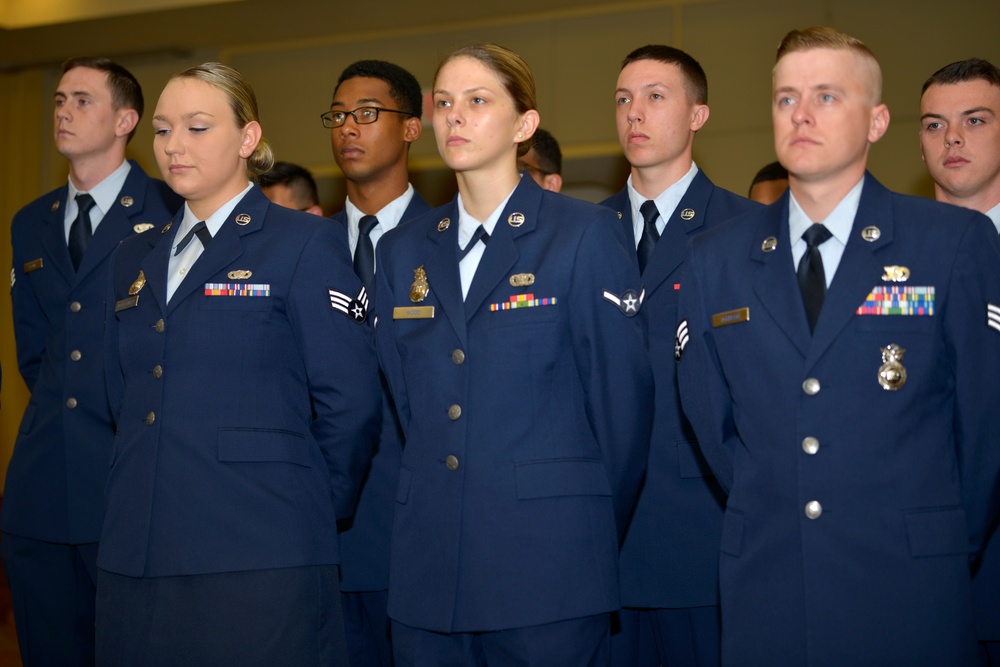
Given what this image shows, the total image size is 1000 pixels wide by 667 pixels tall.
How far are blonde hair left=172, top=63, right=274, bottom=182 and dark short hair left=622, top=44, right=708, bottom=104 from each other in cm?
121

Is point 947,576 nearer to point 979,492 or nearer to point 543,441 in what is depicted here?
point 979,492

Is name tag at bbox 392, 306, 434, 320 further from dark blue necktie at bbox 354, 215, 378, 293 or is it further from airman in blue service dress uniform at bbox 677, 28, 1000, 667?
dark blue necktie at bbox 354, 215, 378, 293

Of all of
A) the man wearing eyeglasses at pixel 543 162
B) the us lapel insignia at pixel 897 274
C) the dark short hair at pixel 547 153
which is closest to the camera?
the us lapel insignia at pixel 897 274

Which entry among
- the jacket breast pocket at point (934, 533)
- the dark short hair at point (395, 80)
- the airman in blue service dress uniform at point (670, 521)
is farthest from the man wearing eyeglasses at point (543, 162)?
the jacket breast pocket at point (934, 533)

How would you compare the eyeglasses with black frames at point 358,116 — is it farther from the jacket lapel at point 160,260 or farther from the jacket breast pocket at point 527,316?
the jacket breast pocket at point 527,316

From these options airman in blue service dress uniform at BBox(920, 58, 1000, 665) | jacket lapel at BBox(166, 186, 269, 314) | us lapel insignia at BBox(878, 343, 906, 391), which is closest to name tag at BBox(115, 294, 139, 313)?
jacket lapel at BBox(166, 186, 269, 314)

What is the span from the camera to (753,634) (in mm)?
2145

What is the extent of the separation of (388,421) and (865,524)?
5.24ft

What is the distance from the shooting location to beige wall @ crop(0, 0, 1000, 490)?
6.09 metres

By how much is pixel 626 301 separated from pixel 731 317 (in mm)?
261

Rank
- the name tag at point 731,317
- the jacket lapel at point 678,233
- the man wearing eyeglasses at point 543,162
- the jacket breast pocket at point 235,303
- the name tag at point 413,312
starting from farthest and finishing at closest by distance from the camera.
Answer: the man wearing eyeglasses at point 543,162 < the jacket lapel at point 678,233 < the jacket breast pocket at point 235,303 < the name tag at point 413,312 < the name tag at point 731,317

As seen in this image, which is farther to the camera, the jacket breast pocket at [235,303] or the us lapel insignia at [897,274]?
the jacket breast pocket at [235,303]

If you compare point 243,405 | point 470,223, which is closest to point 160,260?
point 243,405

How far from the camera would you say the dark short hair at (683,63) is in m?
3.47
